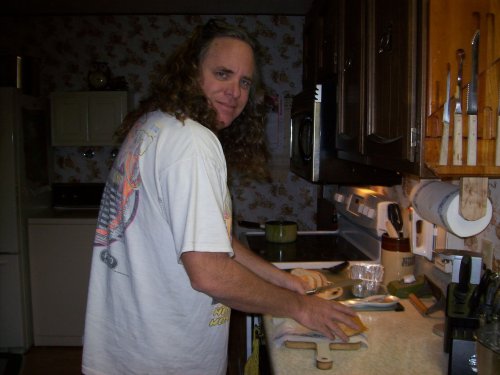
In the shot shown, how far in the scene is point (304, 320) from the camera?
115cm

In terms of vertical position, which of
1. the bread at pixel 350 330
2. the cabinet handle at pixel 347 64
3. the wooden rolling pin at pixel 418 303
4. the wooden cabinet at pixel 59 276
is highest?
the cabinet handle at pixel 347 64

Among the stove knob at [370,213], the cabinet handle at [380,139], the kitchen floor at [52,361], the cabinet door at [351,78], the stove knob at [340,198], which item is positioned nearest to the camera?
the cabinet handle at [380,139]

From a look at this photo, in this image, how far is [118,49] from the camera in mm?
3648

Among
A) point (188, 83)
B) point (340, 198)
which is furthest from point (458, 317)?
point (340, 198)

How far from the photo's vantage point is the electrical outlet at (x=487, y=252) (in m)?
1.28

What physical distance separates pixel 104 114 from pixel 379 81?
98.6 inches

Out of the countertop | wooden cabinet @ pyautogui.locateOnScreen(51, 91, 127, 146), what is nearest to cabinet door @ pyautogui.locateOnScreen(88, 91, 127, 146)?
wooden cabinet @ pyautogui.locateOnScreen(51, 91, 127, 146)

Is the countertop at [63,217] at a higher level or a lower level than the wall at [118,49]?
lower

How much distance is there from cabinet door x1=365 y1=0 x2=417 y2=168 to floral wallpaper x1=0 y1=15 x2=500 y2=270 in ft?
7.46

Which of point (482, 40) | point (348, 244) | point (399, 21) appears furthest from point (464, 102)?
point (348, 244)

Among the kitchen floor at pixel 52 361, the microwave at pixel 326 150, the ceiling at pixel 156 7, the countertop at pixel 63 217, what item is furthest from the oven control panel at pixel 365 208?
the kitchen floor at pixel 52 361

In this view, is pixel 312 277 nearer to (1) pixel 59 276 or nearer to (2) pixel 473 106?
(2) pixel 473 106

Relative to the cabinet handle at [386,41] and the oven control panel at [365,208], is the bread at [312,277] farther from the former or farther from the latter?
the cabinet handle at [386,41]

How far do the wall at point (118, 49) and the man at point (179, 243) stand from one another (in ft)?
8.04
